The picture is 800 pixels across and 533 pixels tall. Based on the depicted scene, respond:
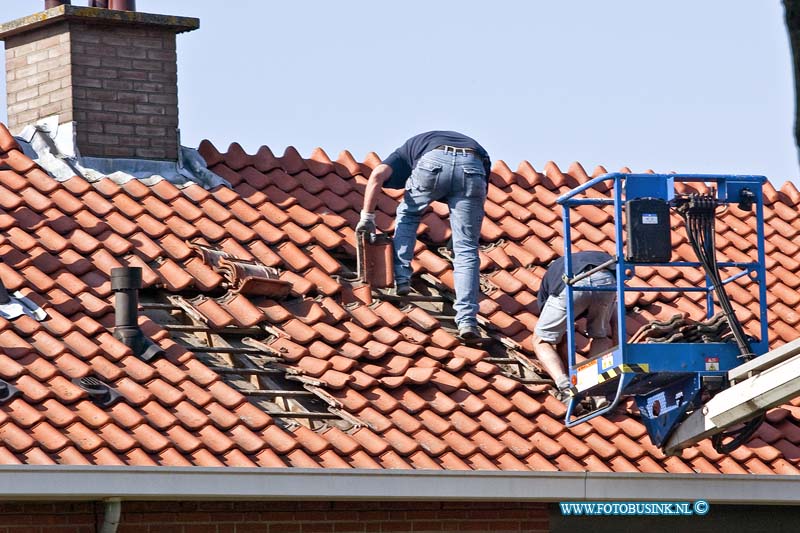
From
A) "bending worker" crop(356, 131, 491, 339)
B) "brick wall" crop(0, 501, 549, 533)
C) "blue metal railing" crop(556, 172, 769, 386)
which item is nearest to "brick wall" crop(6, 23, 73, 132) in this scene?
"bending worker" crop(356, 131, 491, 339)

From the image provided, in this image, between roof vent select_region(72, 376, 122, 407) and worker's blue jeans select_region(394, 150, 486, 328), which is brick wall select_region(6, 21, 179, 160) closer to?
worker's blue jeans select_region(394, 150, 486, 328)

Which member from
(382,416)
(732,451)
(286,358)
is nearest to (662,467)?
(732,451)

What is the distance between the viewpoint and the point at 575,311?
11453 mm

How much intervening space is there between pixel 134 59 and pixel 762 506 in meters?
6.08

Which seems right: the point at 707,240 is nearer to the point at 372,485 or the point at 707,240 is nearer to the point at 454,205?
the point at 454,205

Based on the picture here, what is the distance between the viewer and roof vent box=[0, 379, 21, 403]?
936 centimetres

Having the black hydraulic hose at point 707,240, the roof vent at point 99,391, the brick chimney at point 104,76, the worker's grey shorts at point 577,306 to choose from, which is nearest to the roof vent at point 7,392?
the roof vent at point 99,391

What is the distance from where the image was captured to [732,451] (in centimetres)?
1102

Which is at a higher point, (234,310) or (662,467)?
(234,310)

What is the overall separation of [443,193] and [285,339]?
1.87 metres

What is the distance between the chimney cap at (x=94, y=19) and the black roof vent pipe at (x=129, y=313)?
338cm

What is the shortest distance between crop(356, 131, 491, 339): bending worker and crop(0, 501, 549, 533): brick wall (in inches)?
82.1

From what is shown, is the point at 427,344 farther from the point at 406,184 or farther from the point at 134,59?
the point at 134,59

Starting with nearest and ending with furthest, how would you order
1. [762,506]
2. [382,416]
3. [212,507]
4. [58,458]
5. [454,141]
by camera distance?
[58,458]
[212,507]
[382,416]
[762,506]
[454,141]
